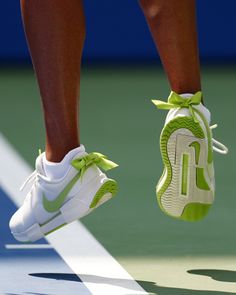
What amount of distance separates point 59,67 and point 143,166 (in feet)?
5.09

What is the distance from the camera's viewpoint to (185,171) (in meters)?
2.94

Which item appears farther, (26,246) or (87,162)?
(26,246)

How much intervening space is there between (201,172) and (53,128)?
345 millimetres

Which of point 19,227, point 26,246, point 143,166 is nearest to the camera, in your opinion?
point 19,227

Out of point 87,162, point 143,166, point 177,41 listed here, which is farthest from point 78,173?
point 143,166

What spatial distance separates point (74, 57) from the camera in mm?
3016

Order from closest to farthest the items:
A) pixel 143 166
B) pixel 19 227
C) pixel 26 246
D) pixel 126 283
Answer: pixel 126 283 → pixel 19 227 → pixel 26 246 → pixel 143 166

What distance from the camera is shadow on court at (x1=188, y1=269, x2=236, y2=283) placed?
2.92 meters

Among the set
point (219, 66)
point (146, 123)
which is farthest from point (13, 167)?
point (219, 66)

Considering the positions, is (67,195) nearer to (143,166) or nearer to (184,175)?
(184,175)

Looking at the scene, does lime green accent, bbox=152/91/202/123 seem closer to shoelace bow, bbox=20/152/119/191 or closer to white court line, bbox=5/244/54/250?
shoelace bow, bbox=20/152/119/191

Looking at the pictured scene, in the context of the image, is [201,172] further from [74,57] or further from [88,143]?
[88,143]

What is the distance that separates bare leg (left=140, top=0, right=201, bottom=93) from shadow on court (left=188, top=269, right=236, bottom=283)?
0.40 m

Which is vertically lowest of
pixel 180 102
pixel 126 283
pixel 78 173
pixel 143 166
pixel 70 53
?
→ pixel 126 283
